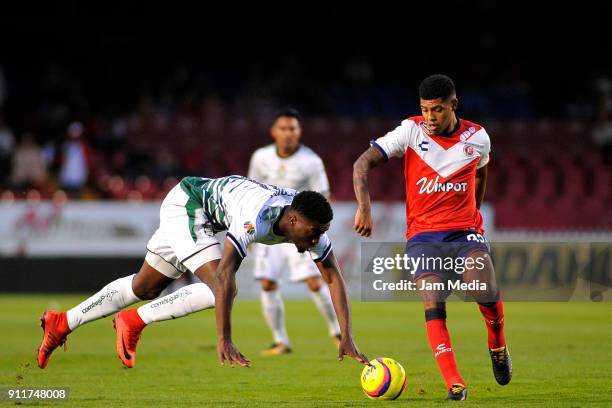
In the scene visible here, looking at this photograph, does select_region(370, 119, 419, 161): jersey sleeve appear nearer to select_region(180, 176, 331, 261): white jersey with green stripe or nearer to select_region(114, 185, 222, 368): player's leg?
select_region(180, 176, 331, 261): white jersey with green stripe

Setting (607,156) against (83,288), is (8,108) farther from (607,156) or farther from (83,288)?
(607,156)

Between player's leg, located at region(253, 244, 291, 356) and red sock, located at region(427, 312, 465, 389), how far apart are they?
3.99 metres

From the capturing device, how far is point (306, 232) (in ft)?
22.4

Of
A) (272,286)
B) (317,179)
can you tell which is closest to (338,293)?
(272,286)

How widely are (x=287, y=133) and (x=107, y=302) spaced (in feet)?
12.3

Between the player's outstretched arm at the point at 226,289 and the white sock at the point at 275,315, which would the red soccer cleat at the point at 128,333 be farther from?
the white sock at the point at 275,315

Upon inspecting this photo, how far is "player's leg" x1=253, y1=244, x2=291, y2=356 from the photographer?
443 inches

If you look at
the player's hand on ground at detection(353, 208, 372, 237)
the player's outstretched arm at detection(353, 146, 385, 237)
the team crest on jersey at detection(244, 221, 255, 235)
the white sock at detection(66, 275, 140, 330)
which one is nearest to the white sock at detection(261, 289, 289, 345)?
the white sock at detection(66, 275, 140, 330)

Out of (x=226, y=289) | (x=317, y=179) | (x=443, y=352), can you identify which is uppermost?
(x=317, y=179)

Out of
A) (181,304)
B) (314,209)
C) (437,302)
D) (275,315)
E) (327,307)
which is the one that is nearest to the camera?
(314,209)

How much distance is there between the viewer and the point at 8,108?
71.3 ft

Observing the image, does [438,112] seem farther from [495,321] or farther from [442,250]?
[495,321]

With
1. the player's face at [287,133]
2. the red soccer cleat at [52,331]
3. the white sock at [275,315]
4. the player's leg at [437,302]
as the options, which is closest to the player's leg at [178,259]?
the red soccer cleat at [52,331]

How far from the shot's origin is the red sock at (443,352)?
7.25 metres
